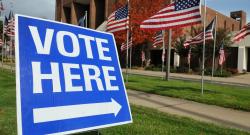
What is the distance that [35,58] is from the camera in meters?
3.72

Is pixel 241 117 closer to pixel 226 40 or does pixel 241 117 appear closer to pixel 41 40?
pixel 41 40

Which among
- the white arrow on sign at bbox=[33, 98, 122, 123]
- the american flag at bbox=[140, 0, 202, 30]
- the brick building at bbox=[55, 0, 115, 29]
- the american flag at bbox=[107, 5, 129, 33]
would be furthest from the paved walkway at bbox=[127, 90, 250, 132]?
the brick building at bbox=[55, 0, 115, 29]

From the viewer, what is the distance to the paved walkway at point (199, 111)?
29.8 feet

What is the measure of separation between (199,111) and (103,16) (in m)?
57.7

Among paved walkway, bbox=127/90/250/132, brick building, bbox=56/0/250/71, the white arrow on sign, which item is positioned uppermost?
brick building, bbox=56/0/250/71

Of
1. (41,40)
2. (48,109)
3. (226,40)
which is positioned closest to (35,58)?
(41,40)

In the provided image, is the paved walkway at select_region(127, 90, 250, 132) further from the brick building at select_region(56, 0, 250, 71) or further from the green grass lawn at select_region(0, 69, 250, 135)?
the brick building at select_region(56, 0, 250, 71)

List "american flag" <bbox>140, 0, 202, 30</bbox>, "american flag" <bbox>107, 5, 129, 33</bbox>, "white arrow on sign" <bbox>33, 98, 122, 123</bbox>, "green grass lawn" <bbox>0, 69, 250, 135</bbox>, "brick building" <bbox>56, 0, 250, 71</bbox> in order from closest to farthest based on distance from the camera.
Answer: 1. "white arrow on sign" <bbox>33, 98, 122, 123</bbox>
2. "green grass lawn" <bbox>0, 69, 250, 135</bbox>
3. "american flag" <bbox>140, 0, 202, 30</bbox>
4. "american flag" <bbox>107, 5, 129, 33</bbox>
5. "brick building" <bbox>56, 0, 250, 71</bbox>

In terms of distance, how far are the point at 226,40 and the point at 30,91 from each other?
37.0 m

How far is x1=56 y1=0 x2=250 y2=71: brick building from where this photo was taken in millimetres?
42969

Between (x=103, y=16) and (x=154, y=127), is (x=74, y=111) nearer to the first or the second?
(x=154, y=127)

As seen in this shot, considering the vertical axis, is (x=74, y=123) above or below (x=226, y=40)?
below

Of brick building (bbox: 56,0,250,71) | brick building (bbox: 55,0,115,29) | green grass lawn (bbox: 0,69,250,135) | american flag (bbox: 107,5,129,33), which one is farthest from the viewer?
brick building (bbox: 55,0,115,29)

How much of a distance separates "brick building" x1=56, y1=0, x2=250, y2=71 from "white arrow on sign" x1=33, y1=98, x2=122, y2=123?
39.3 metres
